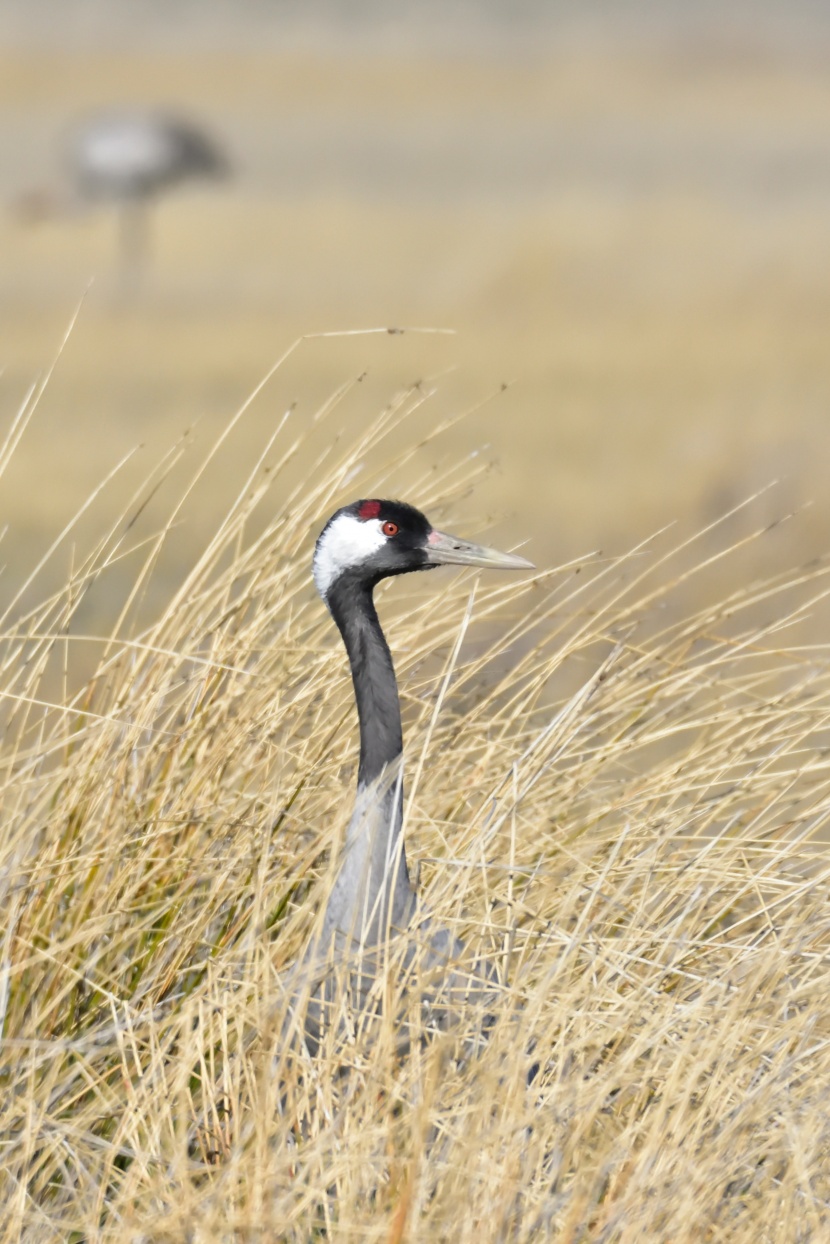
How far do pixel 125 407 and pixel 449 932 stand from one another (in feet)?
37.1

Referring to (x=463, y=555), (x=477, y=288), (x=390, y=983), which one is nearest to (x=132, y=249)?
(x=477, y=288)

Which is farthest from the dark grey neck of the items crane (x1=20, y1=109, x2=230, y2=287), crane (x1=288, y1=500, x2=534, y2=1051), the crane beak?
crane (x1=20, y1=109, x2=230, y2=287)

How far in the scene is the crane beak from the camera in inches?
113

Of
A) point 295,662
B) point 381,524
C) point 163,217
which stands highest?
point 381,524

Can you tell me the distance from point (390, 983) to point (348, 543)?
2.50 ft

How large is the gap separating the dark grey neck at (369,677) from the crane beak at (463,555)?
12 centimetres

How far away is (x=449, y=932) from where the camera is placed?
2.75 m

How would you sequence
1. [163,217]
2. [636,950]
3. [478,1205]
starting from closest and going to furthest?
[478,1205]
[636,950]
[163,217]

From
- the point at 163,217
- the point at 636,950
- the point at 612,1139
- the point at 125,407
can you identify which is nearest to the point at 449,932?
the point at 636,950

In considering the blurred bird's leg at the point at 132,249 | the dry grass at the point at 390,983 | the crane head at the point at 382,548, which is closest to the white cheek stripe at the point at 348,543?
the crane head at the point at 382,548

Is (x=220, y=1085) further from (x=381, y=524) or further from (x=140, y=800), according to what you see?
(x=381, y=524)

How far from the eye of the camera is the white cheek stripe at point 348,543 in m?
2.83

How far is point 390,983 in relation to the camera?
2.36 m

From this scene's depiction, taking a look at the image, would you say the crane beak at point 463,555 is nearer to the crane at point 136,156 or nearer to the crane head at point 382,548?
the crane head at point 382,548
